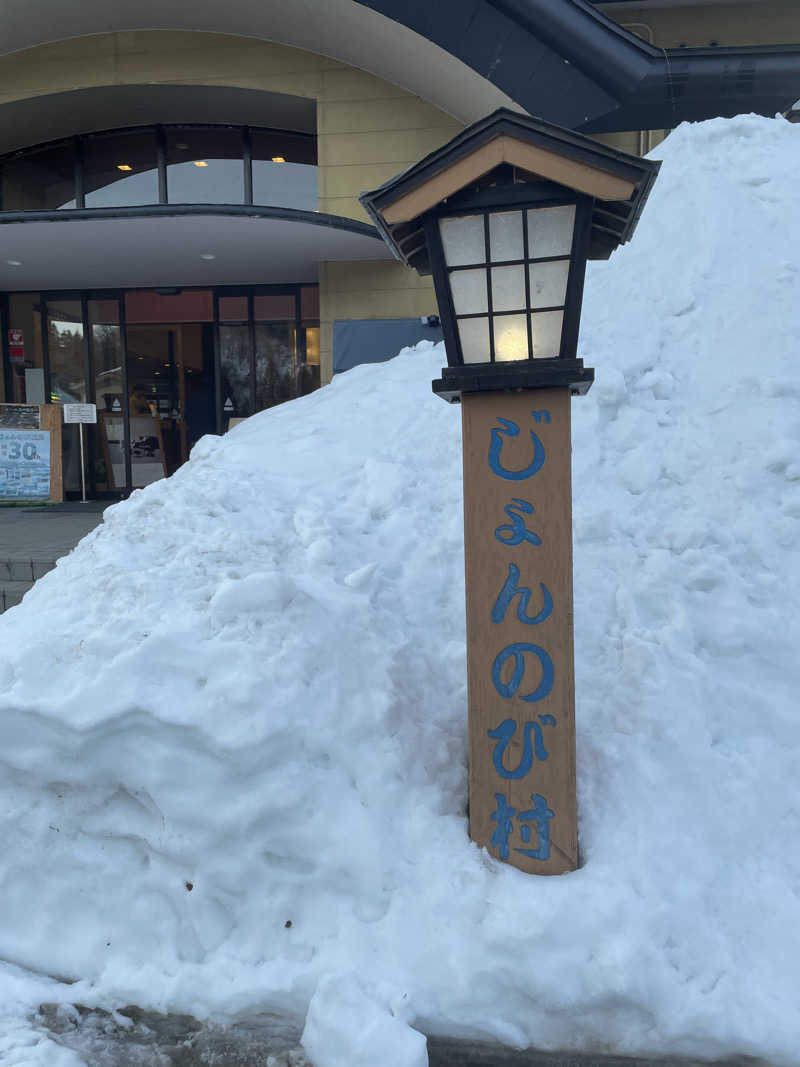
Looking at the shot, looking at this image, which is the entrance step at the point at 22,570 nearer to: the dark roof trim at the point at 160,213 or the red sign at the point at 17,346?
the dark roof trim at the point at 160,213

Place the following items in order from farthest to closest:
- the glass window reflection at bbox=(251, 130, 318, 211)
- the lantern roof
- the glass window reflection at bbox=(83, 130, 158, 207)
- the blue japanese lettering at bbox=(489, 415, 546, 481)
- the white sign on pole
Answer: the glass window reflection at bbox=(83, 130, 158, 207), the glass window reflection at bbox=(251, 130, 318, 211), the white sign on pole, the blue japanese lettering at bbox=(489, 415, 546, 481), the lantern roof

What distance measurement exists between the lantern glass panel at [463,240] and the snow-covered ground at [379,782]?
1.68 meters

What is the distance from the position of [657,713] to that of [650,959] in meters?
1.08

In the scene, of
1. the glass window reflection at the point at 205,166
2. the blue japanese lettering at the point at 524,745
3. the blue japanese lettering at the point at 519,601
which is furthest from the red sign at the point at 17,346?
the blue japanese lettering at the point at 524,745

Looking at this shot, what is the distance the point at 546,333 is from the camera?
2.76m

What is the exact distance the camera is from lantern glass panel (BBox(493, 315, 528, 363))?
9.11ft

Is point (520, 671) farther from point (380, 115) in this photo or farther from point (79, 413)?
point (79, 413)

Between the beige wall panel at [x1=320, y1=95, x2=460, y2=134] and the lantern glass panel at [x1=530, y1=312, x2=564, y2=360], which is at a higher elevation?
the beige wall panel at [x1=320, y1=95, x2=460, y2=134]

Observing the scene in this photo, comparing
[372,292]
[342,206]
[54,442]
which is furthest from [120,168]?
[372,292]

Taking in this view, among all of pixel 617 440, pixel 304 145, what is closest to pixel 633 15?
pixel 304 145

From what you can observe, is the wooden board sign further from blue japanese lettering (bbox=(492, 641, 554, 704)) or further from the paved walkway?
the paved walkway

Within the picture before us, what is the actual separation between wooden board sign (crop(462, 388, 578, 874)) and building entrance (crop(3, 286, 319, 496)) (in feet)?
27.7

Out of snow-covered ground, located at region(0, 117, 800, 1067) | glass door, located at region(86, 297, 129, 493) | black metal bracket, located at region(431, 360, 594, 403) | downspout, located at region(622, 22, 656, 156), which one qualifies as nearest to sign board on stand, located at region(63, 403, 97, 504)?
glass door, located at region(86, 297, 129, 493)

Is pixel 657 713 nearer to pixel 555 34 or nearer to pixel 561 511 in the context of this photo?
pixel 561 511
